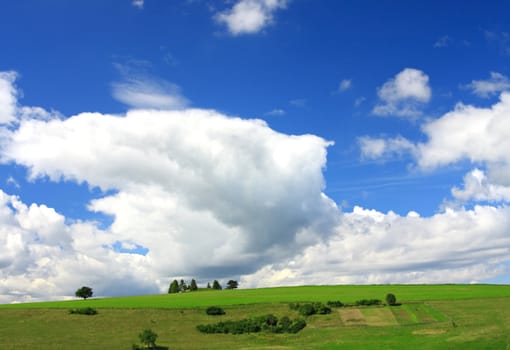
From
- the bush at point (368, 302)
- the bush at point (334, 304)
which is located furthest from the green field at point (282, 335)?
the bush at point (368, 302)

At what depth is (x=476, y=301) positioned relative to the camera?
108438mm

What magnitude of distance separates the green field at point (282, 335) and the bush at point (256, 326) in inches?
78.8

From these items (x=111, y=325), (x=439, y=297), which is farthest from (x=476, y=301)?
(x=111, y=325)

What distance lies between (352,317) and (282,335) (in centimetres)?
2070

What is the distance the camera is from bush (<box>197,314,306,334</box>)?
84.4 metres

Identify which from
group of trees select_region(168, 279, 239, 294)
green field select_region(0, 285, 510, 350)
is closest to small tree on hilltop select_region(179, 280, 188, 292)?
group of trees select_region(168, 279, 239, 294)

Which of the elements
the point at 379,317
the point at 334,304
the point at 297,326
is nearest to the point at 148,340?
the point at 297,326

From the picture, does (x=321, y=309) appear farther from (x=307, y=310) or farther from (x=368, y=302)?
(x=368, y=302)

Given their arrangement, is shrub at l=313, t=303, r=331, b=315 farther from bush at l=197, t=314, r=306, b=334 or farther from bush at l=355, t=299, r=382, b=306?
bush at l=355, t=299, r=382, b=306

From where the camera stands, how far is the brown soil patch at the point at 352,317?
294ft

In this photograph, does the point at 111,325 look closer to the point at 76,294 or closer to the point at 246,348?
the point at 246,348

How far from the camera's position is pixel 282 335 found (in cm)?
8081

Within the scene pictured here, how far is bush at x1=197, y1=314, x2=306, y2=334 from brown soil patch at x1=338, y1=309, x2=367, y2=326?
9186 millimetres

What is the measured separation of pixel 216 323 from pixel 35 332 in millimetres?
31740
